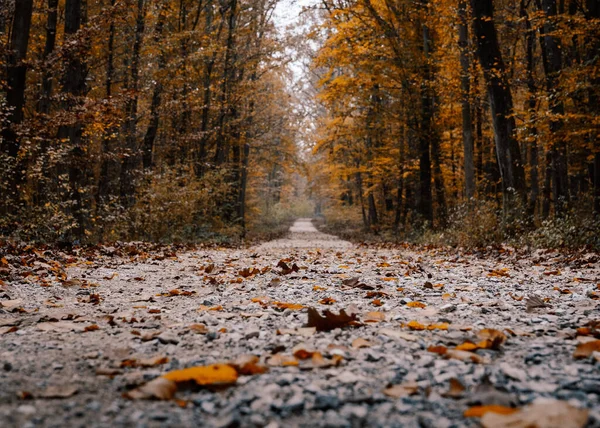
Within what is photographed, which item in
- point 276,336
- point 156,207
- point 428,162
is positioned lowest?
point 276,336

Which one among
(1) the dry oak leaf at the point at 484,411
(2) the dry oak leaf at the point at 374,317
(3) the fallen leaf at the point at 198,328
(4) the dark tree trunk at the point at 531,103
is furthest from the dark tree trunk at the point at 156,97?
(1) the dry oak leaf at the point at 484,411

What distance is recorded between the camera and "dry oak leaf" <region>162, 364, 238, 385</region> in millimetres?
1745

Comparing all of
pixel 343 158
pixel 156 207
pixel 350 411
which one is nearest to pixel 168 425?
pixel 350 411

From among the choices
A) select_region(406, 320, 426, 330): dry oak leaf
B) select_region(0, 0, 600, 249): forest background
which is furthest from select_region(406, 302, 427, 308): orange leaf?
select_region(0, 0, 600, 249): forest background

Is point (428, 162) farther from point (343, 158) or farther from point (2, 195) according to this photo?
point (2, 195)

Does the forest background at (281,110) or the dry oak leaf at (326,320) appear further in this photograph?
the forest background at (281,110)

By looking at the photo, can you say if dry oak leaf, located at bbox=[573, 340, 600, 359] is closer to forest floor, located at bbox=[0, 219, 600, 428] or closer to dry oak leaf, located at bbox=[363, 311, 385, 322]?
forest floor, located at bbox=[0, 219, 600, 428]

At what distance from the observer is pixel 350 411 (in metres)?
1.55

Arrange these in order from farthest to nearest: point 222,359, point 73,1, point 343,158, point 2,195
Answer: point 343,158, point 73,1, point 2,195, point 222,359

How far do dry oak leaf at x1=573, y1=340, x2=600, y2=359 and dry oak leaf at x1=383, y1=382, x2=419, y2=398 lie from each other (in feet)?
3.09

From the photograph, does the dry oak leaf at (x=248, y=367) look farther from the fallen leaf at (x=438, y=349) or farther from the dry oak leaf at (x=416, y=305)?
the dry oak leaf at (x=416, y=305)

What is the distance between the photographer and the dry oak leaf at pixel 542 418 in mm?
1298

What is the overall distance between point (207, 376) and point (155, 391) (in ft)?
0.69

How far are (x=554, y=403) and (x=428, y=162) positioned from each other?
14.2 m
